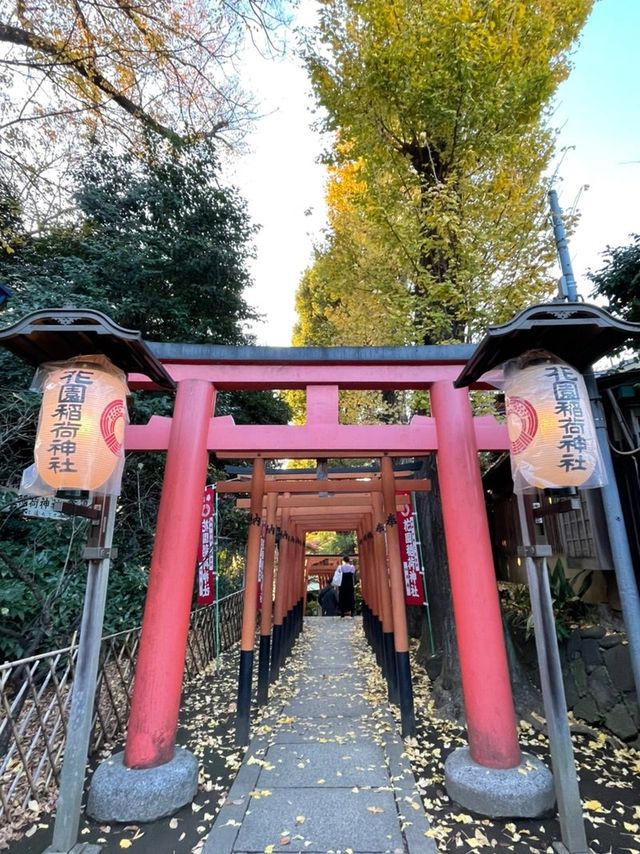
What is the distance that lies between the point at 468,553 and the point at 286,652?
7335mm

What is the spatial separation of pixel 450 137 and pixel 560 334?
6.34 m

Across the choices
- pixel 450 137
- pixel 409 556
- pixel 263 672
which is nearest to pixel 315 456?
pixel 263 672

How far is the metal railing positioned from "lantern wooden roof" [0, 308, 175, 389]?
2.60m

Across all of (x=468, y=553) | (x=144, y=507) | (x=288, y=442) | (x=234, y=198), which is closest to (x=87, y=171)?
(x=234, y=198)

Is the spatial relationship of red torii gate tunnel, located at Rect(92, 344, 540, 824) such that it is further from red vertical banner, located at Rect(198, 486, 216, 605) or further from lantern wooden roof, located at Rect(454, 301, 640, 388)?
red vertical banner, located at Rect(198, 486, 216, 605)

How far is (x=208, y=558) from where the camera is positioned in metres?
8.87

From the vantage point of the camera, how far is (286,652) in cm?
1034

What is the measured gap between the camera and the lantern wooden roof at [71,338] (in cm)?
351

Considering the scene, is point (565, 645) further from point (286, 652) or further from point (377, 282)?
point (377, 282)

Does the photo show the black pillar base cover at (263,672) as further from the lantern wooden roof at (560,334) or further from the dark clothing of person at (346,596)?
the dark clothing of person at (346,596)

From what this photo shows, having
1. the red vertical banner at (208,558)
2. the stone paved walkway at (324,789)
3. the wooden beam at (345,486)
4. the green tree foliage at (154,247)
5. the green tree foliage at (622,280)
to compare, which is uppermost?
the green tree foliage at (154,247)

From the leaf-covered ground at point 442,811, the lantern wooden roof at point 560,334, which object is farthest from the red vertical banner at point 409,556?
the lantern wooden roof at point 560,334

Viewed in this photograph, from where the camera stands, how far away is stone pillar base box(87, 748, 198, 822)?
3.71 meters

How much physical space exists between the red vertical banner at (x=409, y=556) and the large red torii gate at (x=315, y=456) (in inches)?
138
